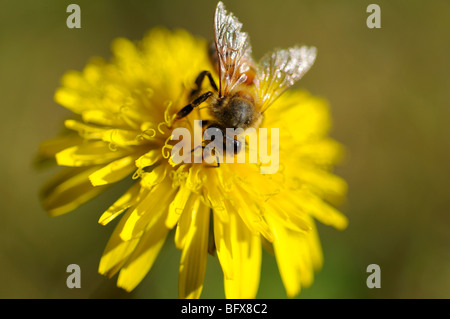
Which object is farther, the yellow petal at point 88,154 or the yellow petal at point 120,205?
the yellow petal at point 88,154

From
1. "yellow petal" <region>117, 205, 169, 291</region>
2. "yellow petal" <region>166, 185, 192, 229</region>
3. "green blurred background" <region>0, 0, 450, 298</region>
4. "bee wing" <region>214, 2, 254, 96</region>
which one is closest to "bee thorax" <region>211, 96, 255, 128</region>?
"bee wing" <region>214, 2, 254, 96</region>

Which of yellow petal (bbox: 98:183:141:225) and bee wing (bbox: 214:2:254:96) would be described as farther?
bee wing (bbox: 214:2:254:96)

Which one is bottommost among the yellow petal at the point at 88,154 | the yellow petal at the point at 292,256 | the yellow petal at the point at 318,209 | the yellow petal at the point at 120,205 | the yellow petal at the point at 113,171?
the yellow petal at the point at 292,256

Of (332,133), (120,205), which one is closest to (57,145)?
(120,205)

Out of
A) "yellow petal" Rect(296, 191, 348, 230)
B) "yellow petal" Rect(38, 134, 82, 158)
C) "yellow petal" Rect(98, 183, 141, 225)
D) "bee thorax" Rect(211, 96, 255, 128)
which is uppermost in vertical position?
"bee thorax" Rect(211, 96, 255, 128)

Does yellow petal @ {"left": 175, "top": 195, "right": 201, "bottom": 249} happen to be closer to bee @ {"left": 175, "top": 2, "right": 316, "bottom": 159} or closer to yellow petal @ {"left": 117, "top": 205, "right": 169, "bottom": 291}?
yellow petal @ {"left": 117, "top": 205, "right": 169, "bottom": 291}

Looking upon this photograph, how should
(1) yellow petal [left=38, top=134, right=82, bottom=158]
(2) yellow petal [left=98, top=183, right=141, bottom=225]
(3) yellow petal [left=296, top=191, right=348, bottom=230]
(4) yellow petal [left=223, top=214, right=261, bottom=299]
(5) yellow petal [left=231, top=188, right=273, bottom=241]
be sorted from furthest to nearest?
(3) yellow petal [left=296, top=191, right=348, bottom=230], (1) yellow petal [left=38, top=134, right=82, bottom=158], (4) yellow petal [left=223, top=214, right=261, bottom=299], (5) yellow petal [left=231, top=188, right=273, bottom=241], (2) yellow petal [left=98, top=183, right=141, bottom=225]

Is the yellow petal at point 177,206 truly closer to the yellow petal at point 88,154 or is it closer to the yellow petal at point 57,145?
the yellow petal at point 88,154

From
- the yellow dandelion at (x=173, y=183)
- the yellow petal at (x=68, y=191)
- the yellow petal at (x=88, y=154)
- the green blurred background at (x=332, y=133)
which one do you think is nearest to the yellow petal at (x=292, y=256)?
the yellow dandelion at (x=173, y=183)
